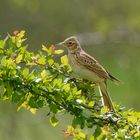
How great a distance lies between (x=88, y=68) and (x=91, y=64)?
0.05m

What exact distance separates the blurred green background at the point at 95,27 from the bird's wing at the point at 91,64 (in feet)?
24.4

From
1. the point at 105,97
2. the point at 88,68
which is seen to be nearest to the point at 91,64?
the point at 88,68

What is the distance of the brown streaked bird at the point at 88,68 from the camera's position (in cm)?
731

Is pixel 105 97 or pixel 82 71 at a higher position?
pixel 82 71

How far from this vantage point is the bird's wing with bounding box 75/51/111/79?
755 cm

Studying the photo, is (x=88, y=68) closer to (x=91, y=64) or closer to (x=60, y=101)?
(x=91, y=64)

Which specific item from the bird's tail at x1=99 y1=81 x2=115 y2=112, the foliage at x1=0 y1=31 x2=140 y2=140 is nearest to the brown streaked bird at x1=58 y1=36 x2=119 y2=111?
the bird's tail at x1=99 y1=81 x2=115 y2=112

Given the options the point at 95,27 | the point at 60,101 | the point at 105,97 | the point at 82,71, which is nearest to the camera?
the point at 60,101

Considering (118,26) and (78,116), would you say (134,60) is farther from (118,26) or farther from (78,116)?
(78,116)

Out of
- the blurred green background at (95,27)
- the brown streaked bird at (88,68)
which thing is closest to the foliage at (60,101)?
the brown streaked bird at (88,68)

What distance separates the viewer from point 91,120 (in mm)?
5812

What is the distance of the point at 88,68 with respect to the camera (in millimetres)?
7898

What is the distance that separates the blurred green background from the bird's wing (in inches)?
293

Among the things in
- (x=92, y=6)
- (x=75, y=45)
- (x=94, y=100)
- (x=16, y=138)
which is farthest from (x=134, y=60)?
(x=94, y=100)
